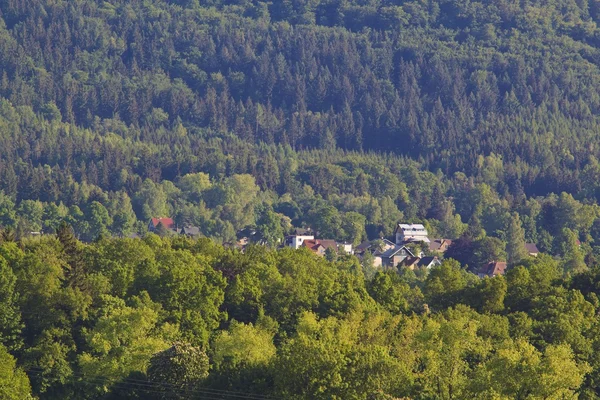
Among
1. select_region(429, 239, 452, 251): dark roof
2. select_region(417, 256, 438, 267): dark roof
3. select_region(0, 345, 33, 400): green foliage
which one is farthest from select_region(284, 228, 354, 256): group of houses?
select_region(0, 345, 33, 400): green foliage

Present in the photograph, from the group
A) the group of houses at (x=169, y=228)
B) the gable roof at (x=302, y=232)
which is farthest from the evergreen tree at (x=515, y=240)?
the group of houses at (x=169, y=228)

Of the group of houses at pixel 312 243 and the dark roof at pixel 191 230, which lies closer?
the group of houses at pixel 312 243

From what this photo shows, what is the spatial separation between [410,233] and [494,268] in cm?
3332

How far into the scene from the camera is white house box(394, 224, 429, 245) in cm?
17725

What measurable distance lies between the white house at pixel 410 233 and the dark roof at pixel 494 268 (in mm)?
26777

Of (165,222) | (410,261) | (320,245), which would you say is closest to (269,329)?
(410,261)

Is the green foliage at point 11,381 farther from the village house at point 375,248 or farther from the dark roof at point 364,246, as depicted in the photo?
the dark roof at point 364,246

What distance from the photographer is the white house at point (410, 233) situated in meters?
177

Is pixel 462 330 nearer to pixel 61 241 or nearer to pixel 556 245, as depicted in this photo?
pixel 61 241

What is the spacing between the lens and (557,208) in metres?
182

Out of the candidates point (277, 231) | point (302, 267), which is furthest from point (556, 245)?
point (302, 267)

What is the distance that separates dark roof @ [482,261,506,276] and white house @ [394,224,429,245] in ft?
87.9

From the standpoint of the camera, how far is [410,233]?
7092 inches

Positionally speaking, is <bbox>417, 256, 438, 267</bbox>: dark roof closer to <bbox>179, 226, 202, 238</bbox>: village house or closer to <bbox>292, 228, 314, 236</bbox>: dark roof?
<bbox>292, 228, 314, 236</bbox>: dark roof
